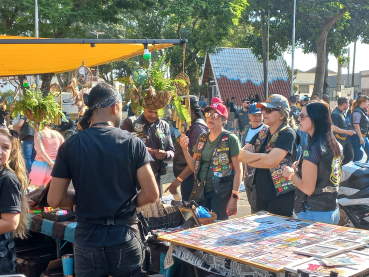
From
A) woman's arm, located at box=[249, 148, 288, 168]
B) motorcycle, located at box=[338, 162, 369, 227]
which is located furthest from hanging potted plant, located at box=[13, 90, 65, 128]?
motorcycle, located at box=[338, 162, 369, 227]

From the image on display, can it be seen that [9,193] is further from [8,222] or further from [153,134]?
[153,134]

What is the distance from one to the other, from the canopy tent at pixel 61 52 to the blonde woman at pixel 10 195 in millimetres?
2124

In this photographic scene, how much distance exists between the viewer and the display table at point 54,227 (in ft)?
Answer: 13.4

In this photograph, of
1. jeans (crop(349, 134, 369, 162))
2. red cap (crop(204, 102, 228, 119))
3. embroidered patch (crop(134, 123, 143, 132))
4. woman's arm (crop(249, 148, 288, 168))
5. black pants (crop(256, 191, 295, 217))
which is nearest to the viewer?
woman's arm (crop(249, 148, 288, 168))

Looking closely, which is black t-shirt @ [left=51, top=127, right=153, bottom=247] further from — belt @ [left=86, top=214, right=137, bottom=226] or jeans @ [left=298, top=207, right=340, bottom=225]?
jeans @ [left=298, top=207, right=340, bottom=225]

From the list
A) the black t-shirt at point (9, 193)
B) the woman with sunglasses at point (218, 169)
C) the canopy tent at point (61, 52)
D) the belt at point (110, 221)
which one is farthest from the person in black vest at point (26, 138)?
the belt at point (110, 221)

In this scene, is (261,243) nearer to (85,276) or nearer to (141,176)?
(141,176)

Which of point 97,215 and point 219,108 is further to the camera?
point 219,108

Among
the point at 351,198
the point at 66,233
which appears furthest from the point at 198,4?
the point at 66,233

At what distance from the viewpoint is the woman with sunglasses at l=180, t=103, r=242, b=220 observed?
446cm

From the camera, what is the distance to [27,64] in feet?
25.7

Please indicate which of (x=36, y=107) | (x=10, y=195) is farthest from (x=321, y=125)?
(x=36, y=107)

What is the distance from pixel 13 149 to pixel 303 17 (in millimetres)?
26356

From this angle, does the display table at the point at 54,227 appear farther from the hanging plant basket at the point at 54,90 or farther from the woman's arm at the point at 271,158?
the hanging plant basket at the point at 54,90
